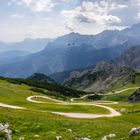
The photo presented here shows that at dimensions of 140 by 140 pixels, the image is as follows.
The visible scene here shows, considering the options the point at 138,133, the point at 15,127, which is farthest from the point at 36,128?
the point at 138,133

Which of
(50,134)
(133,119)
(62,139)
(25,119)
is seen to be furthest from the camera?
(133,119)

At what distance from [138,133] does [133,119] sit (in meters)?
38.0

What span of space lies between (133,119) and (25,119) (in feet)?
89.5

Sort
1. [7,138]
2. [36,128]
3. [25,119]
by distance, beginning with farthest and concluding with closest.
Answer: [25,119], [36,128], [7,138]

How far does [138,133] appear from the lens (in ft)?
106

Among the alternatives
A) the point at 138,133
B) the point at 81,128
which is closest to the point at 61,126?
the point at 81,128

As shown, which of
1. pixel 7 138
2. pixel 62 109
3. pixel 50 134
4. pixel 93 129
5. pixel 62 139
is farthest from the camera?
pixel 62 109

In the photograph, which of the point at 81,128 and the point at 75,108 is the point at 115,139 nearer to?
the point at 81,128

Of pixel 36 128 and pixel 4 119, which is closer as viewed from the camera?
pixel 36 128

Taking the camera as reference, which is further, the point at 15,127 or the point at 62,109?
the point at 62,109

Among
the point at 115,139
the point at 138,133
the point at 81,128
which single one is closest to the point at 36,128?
the point at 81,128

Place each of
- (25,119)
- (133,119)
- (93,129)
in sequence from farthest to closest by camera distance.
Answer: (133,119), (25,119), (93,129)

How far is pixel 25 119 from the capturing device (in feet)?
166

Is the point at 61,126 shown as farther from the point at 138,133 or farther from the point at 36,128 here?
the point at 138,133
